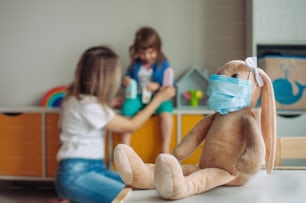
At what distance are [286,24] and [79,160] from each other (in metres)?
0.75

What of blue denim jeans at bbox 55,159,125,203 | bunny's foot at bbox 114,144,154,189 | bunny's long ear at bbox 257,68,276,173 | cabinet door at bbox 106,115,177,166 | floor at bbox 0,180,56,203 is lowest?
floor at bbox 0,180,56,203

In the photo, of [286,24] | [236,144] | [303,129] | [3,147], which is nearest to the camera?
[236,144]

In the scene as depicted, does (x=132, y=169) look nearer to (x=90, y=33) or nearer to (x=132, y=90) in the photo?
(x=132, y=90)

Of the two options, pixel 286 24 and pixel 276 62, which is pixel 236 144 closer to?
pixel 276 62

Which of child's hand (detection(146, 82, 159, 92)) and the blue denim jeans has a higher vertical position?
child's hand (detection(146, 82, 159, 92))

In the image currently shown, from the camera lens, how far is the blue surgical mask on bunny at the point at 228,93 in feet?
1.38

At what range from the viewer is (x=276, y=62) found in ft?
3.64

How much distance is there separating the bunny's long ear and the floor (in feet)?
3.23

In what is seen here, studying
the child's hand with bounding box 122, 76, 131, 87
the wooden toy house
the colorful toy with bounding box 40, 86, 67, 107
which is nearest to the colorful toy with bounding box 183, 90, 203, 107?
the wooden toy house

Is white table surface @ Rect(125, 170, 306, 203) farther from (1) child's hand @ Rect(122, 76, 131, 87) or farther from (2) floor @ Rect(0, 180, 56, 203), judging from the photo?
(2) floor @ Rect(0, 180, 56, 203)

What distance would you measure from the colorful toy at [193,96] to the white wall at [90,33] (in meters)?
0.11

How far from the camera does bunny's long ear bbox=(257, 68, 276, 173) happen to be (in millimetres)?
416

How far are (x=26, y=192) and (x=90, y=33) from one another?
0.62 m

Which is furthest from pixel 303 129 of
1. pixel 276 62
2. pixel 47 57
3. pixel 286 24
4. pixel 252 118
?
pixel 47 57
